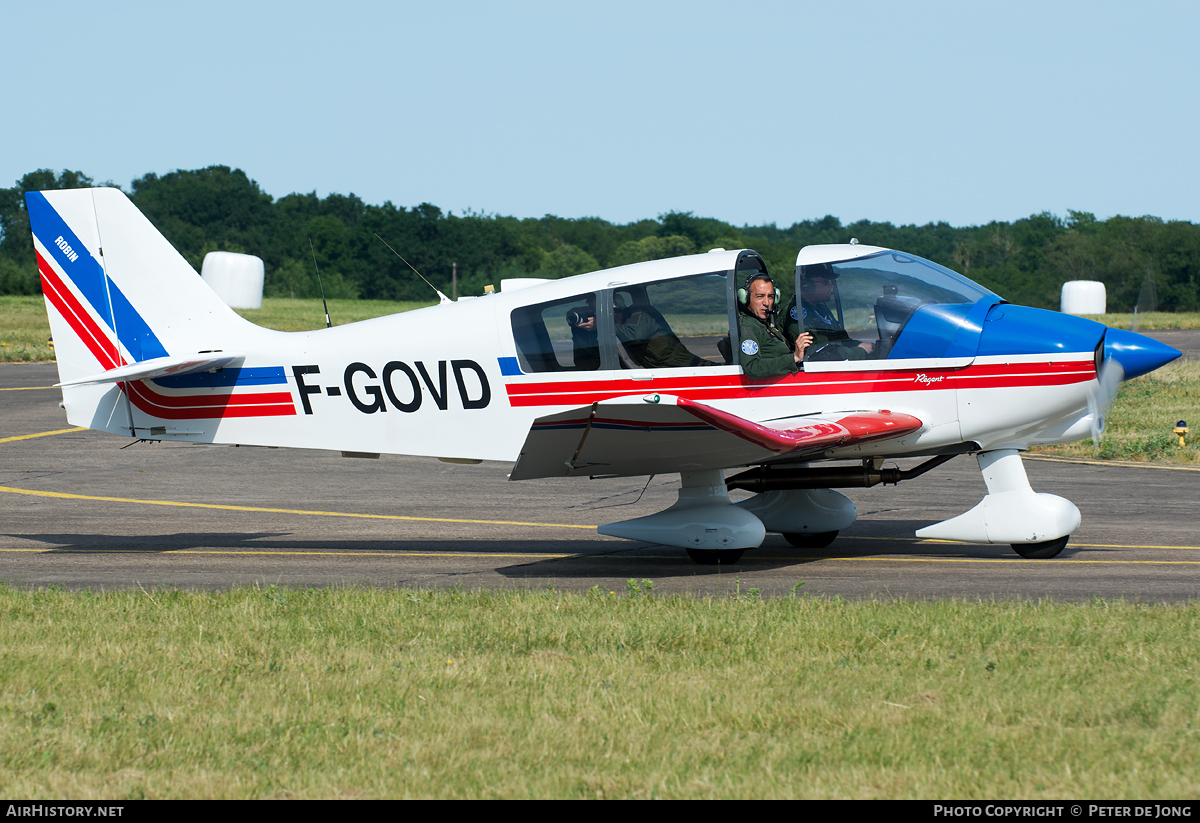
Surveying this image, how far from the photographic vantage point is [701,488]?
32.0 feet

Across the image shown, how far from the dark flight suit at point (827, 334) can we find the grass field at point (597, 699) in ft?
8.05

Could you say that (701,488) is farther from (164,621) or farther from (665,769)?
(665,769)

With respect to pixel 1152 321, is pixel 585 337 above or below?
above

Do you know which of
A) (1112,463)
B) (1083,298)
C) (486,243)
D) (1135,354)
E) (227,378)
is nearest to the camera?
(1135,354)

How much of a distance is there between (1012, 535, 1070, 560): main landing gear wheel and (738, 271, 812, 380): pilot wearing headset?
249 cm

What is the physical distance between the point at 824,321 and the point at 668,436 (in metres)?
1.77

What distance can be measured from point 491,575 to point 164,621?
2.80 metres

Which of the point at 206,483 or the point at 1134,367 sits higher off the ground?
the point at 1134,367

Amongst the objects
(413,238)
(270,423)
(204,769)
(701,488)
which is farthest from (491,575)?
(413,238)

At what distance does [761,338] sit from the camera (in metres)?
9.23

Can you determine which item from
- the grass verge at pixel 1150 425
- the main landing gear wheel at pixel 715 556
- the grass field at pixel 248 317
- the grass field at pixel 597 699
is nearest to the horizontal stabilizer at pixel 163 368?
the grass field at pixel 597 699

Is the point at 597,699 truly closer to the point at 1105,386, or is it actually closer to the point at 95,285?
the point at 1105,386

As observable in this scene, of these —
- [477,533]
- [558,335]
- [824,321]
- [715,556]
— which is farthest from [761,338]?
[477,533]

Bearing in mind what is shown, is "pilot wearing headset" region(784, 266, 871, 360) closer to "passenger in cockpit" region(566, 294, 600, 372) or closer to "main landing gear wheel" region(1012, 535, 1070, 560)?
"passenger in cockpit" region(566, 294, 600, 372)
